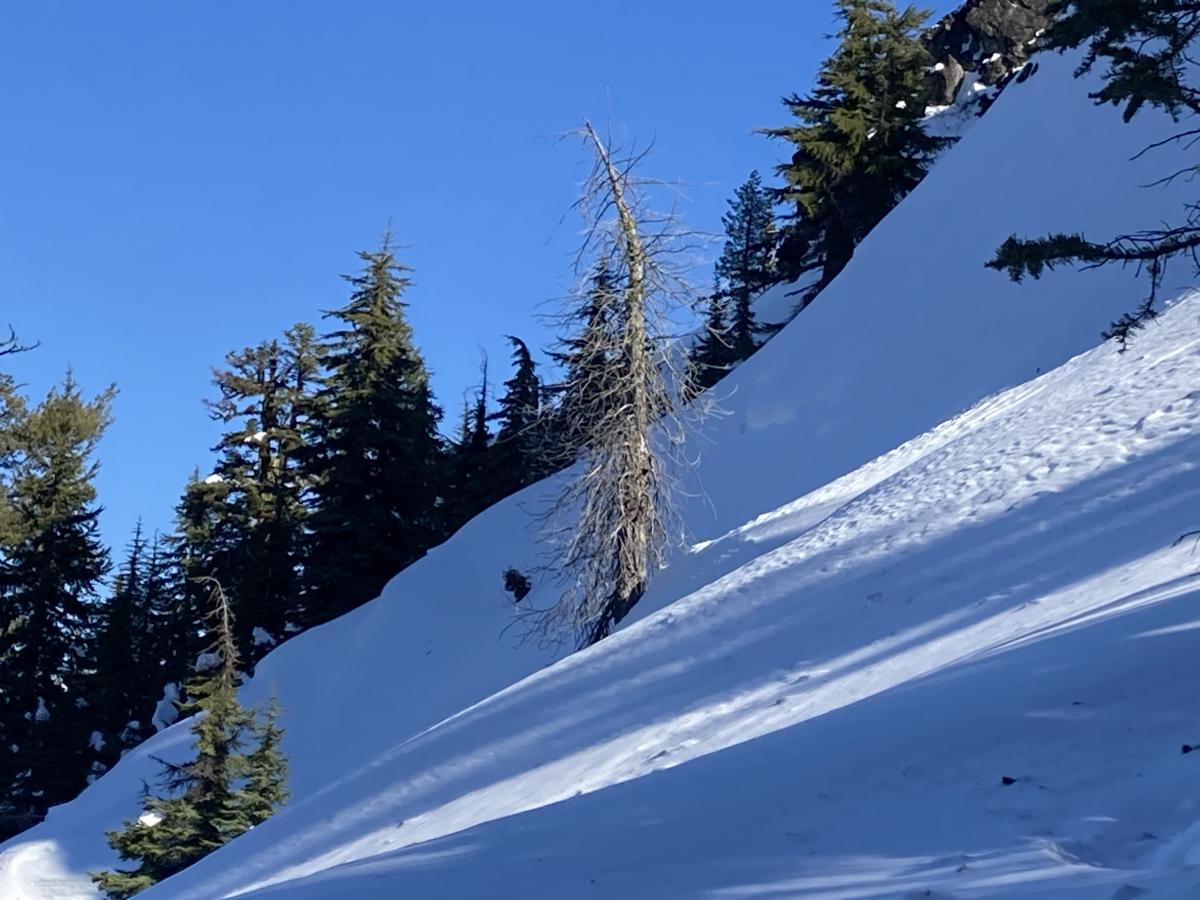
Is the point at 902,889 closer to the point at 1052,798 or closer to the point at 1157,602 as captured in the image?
the point at 1052,798

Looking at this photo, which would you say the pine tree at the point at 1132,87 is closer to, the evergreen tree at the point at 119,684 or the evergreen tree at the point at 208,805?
the evergreen tree at the point at 208,805

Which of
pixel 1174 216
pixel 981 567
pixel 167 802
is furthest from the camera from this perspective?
pixel 1174 216

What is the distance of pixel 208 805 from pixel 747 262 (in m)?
34.1

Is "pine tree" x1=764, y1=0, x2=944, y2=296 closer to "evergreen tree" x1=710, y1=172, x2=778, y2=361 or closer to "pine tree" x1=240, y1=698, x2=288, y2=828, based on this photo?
"evergreen tree" x1=710, y1=172, x2=778, y2=361

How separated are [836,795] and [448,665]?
55.3 ft

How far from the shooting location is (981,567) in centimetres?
982

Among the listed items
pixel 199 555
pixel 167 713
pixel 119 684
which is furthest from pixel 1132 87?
pixel 119 684

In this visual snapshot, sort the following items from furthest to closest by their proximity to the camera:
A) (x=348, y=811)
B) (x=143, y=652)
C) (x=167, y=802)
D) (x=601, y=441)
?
(x=143, y=652) < (x=601, y=441) < (x=167, y=802) < (x=348, y=811)

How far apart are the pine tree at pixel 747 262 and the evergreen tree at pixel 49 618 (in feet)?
63.6

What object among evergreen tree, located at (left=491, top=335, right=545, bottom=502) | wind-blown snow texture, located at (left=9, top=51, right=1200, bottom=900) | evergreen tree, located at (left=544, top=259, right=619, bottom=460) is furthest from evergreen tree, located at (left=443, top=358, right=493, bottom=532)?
evergreen tree, located at (left=544, top=259, right=619, bottom=460)

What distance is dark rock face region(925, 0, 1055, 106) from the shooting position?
39250mm

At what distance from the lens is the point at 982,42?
4041 cm

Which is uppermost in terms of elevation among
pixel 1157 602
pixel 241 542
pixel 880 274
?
pixel 241 542

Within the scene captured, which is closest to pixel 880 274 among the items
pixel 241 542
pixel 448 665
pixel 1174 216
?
pixel 1174 216
